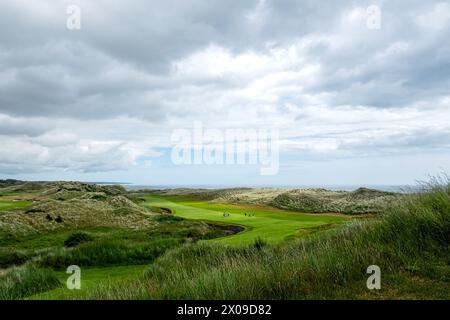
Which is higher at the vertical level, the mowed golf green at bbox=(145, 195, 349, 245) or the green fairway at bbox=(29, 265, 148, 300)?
the green fairway at bbox=(29, 265, 148, 300)

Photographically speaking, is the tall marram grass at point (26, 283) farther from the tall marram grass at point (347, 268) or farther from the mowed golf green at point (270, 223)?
the mowed golf green at point (270, 223)

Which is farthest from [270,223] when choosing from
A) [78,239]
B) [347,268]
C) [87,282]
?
[347,268]

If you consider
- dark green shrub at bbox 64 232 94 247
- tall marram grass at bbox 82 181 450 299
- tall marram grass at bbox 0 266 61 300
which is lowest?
dark green shrub at bbox 64 232 94 247

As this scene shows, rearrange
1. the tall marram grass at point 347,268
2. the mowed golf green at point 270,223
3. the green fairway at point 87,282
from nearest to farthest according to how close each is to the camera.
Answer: the tall marram grass at point 347,268, the green fairway at point 87,282, the mowed golf green at point 270,223

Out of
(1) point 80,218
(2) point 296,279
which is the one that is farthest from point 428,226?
(1) point 80,218

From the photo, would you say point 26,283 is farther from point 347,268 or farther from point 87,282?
point 347,268

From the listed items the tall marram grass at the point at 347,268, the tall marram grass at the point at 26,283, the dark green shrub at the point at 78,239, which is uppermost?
the tall marram grass at the point at 347,268

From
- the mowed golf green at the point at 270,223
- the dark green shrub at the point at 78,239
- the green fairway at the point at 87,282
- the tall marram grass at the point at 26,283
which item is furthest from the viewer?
the dark green shrub at the point at 78,239

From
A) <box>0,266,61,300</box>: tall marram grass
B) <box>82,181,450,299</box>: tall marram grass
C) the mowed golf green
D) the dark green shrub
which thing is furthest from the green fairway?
the dark green shrub

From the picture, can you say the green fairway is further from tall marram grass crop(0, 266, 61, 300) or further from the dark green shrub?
the dark green shrub

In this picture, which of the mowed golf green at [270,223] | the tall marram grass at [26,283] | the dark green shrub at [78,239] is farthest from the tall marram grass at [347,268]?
the dark green shrub at [78,239]
